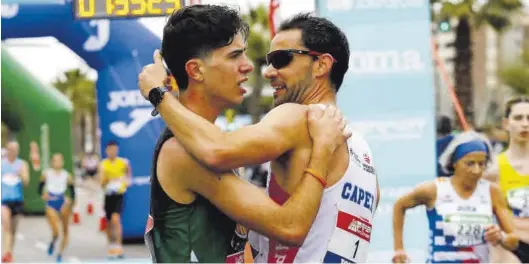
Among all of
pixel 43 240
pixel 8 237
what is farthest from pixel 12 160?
pixel 43 240

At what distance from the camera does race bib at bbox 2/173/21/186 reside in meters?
11.6

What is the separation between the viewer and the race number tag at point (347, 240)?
2.76 m

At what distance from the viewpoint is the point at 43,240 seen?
15078mm

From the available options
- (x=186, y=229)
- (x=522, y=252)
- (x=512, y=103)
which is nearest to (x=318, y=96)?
(x=186, y=229)

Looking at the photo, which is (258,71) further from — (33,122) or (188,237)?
(188,237)

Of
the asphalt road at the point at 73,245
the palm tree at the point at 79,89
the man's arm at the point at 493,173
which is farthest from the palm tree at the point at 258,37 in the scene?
the man's arm at the point at 493,173

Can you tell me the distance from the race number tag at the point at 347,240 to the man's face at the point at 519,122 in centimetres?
371

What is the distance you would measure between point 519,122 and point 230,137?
13.6 ft

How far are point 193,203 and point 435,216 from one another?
3083 millimetres

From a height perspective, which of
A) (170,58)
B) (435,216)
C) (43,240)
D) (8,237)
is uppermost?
(170,58)

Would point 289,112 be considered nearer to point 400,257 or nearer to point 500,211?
point 400,257

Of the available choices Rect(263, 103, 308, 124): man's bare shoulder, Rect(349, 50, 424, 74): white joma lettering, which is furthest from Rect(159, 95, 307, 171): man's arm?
Rect(349, 50, 424, 74): white joma lettering

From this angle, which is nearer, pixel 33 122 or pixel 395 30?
pixel 395 30

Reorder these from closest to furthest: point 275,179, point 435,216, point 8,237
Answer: point 275,179
point 435,216
point 8,237
